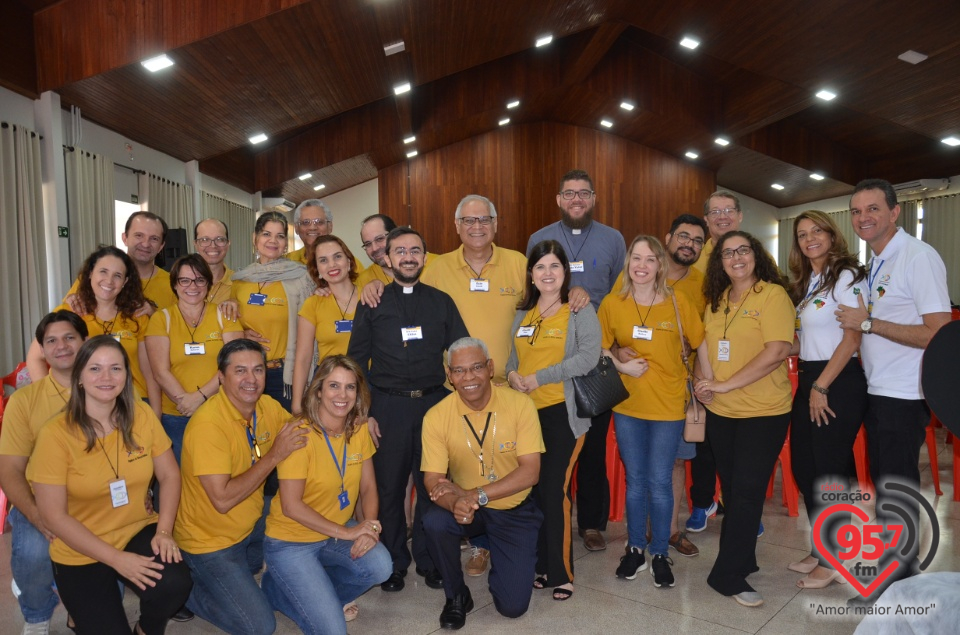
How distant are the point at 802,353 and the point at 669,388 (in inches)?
25.5

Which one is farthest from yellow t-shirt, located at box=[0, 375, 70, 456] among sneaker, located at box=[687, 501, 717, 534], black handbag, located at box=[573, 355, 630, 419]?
sneaker, located at box=[687, 501, 717, 534]

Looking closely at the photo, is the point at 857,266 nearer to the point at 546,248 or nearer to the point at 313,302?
the point at 546,248

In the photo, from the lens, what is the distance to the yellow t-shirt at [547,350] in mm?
3057

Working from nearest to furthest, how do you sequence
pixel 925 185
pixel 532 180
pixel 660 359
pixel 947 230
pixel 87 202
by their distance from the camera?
1. pixel 660 359
2. pixel 87 202
3. pixel 925 185
4. pixel 947 230
5. pixel 532 180

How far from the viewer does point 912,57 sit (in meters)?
7.11

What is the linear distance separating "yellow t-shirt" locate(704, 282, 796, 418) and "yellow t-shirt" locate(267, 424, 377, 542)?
5.64 ft

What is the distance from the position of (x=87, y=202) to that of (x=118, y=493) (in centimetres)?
624

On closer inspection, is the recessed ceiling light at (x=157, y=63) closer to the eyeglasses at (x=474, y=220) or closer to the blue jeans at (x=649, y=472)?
the eyeglasses at (x=474, y=220)

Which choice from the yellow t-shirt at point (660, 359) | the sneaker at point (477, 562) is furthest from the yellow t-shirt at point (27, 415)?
the yellow t-shirt at point (660, 359)

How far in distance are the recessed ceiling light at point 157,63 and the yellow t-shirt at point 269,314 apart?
3540 mm

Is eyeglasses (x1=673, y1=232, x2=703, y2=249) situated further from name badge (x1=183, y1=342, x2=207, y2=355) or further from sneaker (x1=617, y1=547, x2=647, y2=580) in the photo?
name badge (x1=183, y1=342, x2=207, y2=355)

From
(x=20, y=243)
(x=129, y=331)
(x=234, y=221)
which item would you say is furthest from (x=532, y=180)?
(x=129, y=331)

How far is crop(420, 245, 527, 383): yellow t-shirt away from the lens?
3.34m

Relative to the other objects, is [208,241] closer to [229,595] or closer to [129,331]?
[129,331]
